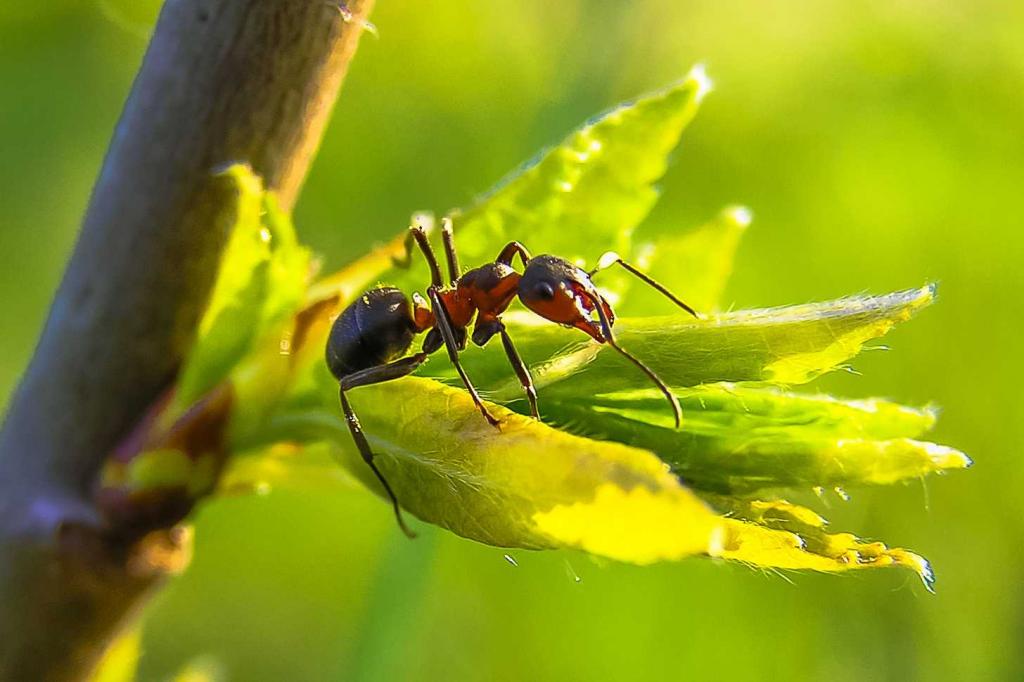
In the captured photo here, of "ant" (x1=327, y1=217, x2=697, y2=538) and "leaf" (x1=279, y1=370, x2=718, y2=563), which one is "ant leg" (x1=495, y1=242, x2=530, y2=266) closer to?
"ant" (x1=327, y1=217, x2=697, y2=538)

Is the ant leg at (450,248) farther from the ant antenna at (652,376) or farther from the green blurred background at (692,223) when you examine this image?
the green blurred background at (692,223)

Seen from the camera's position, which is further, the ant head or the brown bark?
the ant head

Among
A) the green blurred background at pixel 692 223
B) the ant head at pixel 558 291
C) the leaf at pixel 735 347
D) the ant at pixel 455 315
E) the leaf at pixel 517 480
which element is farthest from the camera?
the green blurred background at pixel 692 223

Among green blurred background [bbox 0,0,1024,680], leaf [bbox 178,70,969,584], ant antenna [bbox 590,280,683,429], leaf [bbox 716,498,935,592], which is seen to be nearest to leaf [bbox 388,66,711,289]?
leaf [bbox 178,70,969,584]

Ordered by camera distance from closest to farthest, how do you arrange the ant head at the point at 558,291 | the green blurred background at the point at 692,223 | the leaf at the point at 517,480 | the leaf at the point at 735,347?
the leaf at the point at 517,480, the leaf at the point at 735,347, the ant head at the point at 558,291, the green blurred background at the point at 692,223

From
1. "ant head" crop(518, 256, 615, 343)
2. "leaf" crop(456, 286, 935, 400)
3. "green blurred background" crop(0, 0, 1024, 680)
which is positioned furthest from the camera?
"green blurred background" crop(0, 0, 1024, 680)

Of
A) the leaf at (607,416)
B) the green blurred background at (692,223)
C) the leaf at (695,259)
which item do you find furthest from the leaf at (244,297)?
the green blurred background at (692,223)

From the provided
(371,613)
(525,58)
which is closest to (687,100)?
(371,613)
